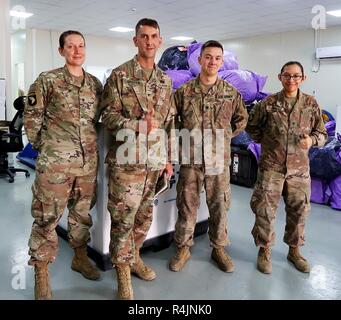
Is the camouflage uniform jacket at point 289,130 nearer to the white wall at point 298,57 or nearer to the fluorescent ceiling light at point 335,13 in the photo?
the fluorescent ceiling light at point 335,13

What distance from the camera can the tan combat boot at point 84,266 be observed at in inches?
92.4

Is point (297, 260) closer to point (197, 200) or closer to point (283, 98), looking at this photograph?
point (197, 200)

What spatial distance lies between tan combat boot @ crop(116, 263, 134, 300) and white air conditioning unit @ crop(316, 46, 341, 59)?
27.3 ft

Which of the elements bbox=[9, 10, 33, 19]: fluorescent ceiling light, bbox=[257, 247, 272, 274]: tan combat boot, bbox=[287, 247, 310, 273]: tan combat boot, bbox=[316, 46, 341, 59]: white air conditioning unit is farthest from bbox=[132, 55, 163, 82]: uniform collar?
bbox=[316, 46, 341, 59]: white air conditioning unit

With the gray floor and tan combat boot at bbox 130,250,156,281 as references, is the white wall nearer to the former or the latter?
the gray floor

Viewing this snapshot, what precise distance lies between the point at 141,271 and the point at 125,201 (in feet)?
2.06

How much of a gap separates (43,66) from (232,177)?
7.49m

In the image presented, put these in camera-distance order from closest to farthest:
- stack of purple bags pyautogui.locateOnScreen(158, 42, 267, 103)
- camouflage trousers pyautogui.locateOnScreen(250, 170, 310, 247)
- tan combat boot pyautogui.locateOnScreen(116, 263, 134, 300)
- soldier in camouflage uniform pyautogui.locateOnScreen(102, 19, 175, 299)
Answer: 1. soldier in camouflage uniform pyautogui.locateOnScreen(102, 19, 175, 299)
2. tan combat boot pyautogui.locateOnScreen(116, 263, 134, 300)
3. camouflage trousers pyautogui.locateOnScreen(250, 170, 310, 247)
4. stack of purple bags pyautogui.locateOnScreen(158, 42, 267, 103)

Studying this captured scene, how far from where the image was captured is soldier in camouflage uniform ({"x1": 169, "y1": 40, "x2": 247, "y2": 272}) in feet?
7.69

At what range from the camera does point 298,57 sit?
938 cm

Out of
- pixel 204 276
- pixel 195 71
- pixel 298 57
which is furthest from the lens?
pixel 298 57

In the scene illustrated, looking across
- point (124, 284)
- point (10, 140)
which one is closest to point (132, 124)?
point (124, 284)

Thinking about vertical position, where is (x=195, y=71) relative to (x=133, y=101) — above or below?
above

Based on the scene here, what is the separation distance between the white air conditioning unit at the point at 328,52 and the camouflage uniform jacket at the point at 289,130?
23.1ft
